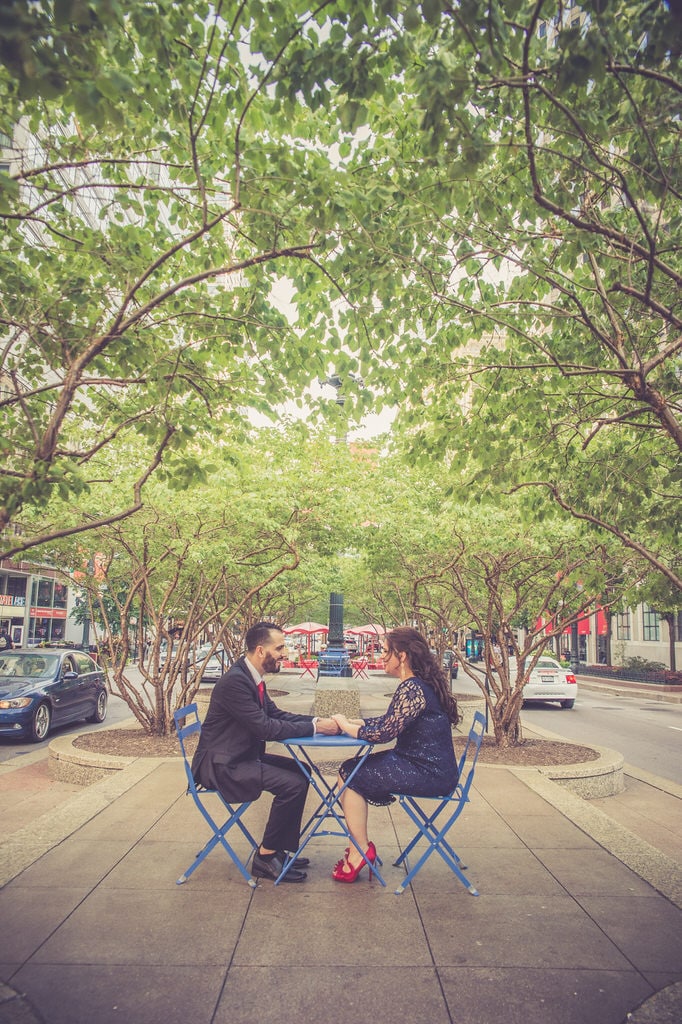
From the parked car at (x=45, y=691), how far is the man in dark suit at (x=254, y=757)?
893 cm

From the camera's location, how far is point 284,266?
589 cm

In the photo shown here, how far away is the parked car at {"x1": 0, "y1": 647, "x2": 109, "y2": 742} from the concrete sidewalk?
6.96m

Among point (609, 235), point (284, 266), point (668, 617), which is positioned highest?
point (284, 266)

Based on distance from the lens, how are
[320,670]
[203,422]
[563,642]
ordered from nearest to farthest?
[203,422] → [320,670] → [563,642]

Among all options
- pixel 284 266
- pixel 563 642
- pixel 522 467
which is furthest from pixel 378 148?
pixel 563 642

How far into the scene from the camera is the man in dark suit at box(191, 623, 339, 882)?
462 cm

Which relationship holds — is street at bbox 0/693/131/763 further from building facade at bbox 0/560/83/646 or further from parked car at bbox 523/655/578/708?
building facade at bbox 0/560/83/646

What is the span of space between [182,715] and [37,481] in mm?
2156

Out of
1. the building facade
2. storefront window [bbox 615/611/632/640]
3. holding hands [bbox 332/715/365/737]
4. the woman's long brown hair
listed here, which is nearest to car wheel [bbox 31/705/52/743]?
holding hands [bbox 332/715/365/737]

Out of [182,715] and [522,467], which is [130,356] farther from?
[522,467]

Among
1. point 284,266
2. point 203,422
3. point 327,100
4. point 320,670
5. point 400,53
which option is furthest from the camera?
point 320,670

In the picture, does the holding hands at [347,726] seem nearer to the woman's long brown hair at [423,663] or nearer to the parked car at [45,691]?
the woman's long brown hair at [423,663]

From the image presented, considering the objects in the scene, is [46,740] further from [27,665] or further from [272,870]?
[272,870]

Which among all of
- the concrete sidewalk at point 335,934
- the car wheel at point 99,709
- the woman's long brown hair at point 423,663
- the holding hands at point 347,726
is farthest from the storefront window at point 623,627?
the holding hands at point 347,726
